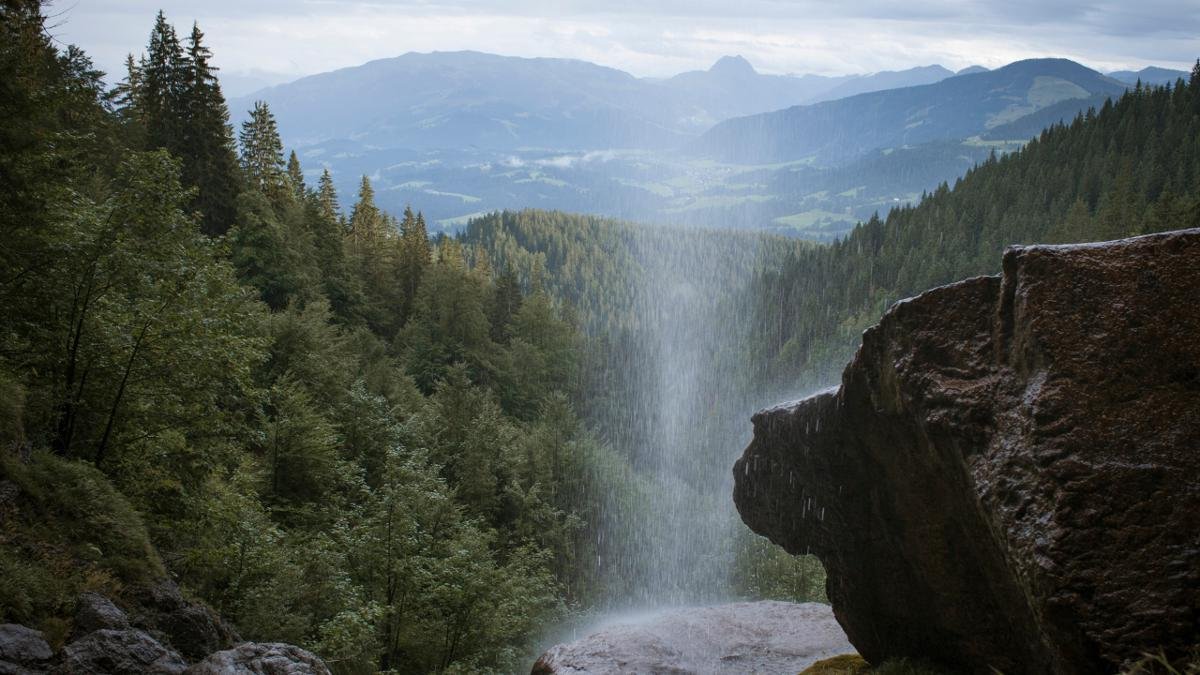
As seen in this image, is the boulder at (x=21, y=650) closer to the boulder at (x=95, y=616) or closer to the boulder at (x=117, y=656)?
the boulder at (x=117, y=656)

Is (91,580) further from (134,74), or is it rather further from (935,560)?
(134,74)

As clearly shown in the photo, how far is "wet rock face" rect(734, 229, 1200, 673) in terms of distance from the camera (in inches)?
221

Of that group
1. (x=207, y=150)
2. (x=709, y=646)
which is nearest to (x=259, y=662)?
(x=709, y=646)

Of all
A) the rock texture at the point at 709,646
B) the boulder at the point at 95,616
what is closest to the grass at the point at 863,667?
the rock texture at the point at 709,646

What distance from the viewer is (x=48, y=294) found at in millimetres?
12453

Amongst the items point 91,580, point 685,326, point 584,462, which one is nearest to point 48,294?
point 91,580

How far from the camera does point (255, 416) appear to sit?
22094mm

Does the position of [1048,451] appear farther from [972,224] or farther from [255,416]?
[972,224]

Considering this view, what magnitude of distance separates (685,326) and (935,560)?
176589 mm

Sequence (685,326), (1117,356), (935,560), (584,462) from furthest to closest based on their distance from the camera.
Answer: (685,326) < (584,462) < (935,560) < (1117,356)

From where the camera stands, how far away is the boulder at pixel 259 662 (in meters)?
7.99

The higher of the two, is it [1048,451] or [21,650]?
[1048,451]

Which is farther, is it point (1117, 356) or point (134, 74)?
point (134, 74)

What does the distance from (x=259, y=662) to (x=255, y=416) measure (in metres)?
15.3
